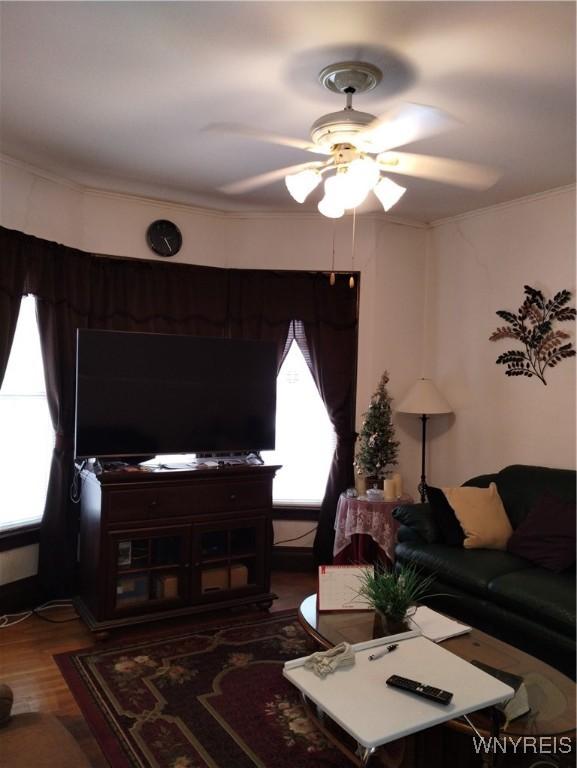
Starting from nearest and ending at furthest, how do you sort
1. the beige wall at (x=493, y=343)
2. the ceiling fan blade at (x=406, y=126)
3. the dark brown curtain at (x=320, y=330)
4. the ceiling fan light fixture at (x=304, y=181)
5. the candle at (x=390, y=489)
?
1. the ceiling fan light fixture at (x=304, y=181)
2. the ceiling fan blade at (x=406, y=126)
3. the beige wall at (x=493, y=343)
4. the candle at (x=390, y=489)
5. the dark brown curtain at (x=320, y=330)

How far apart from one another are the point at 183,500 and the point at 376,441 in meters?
1.36

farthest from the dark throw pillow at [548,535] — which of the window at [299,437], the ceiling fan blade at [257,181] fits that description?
the ceiling fan blade at [257,181]

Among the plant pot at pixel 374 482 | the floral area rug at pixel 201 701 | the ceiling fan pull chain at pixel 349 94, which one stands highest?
the ceiling fan pull chain at pixel 349 94

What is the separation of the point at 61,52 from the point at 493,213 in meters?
2.87

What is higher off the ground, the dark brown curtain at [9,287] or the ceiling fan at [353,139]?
the ceiling fan at [353,139]

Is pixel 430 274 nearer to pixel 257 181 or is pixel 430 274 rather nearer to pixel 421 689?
pixel 257 181

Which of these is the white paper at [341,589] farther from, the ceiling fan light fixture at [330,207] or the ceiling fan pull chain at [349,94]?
the ceiling fan pull chain at [349,94]

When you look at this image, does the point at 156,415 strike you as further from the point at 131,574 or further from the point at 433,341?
the point at 433,341

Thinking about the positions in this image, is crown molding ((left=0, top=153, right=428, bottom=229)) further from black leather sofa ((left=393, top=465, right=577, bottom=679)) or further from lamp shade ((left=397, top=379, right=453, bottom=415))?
black leather sofa ((left=393, top=465, right=577, bottom=679))

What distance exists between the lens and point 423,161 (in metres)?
3.34

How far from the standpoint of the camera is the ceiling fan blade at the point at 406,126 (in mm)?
2719

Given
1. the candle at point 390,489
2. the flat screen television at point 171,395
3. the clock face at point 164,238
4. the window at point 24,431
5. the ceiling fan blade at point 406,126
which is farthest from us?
the clock face at point 164,238

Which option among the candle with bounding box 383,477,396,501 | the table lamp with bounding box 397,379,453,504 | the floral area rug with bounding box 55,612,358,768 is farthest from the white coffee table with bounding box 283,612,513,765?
the table lamp with bounding box 397,379,453,504

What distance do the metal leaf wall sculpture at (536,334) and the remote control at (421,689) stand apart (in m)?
2.46
